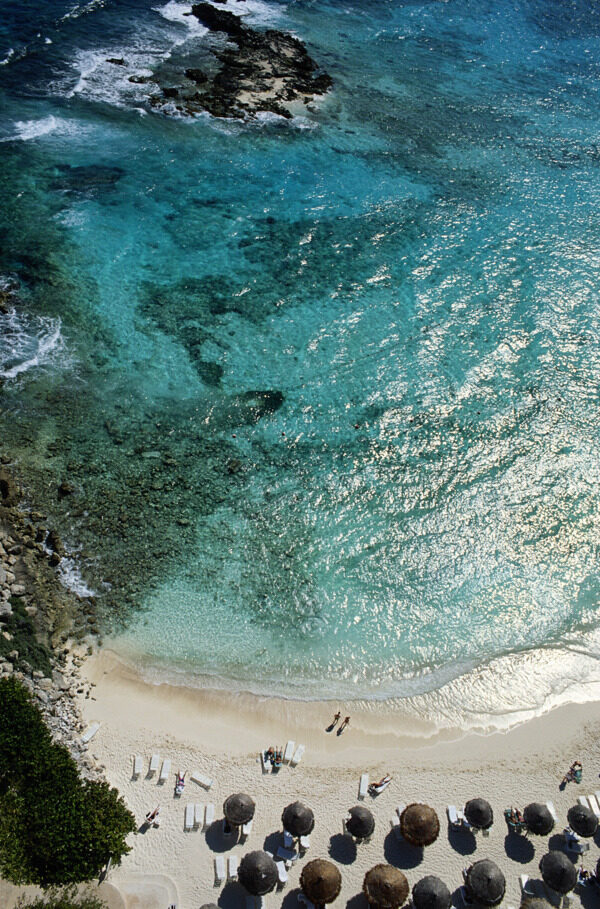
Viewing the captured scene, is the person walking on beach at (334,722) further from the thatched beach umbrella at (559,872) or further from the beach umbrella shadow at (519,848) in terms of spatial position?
the thatched beach umbrella at (559,872)

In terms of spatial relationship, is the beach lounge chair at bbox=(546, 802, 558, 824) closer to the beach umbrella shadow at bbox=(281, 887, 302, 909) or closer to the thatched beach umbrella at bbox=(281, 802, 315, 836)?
the thatched beach umbrella at bbox=(281, 802, 315, 836)

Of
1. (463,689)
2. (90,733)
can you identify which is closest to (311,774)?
(463,689)

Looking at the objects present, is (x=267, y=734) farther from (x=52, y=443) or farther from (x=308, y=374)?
(x=308, y=374)

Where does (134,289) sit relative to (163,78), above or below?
below

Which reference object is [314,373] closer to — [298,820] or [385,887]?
[298,820]

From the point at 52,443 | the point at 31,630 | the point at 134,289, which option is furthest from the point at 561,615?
the point at 134,289
